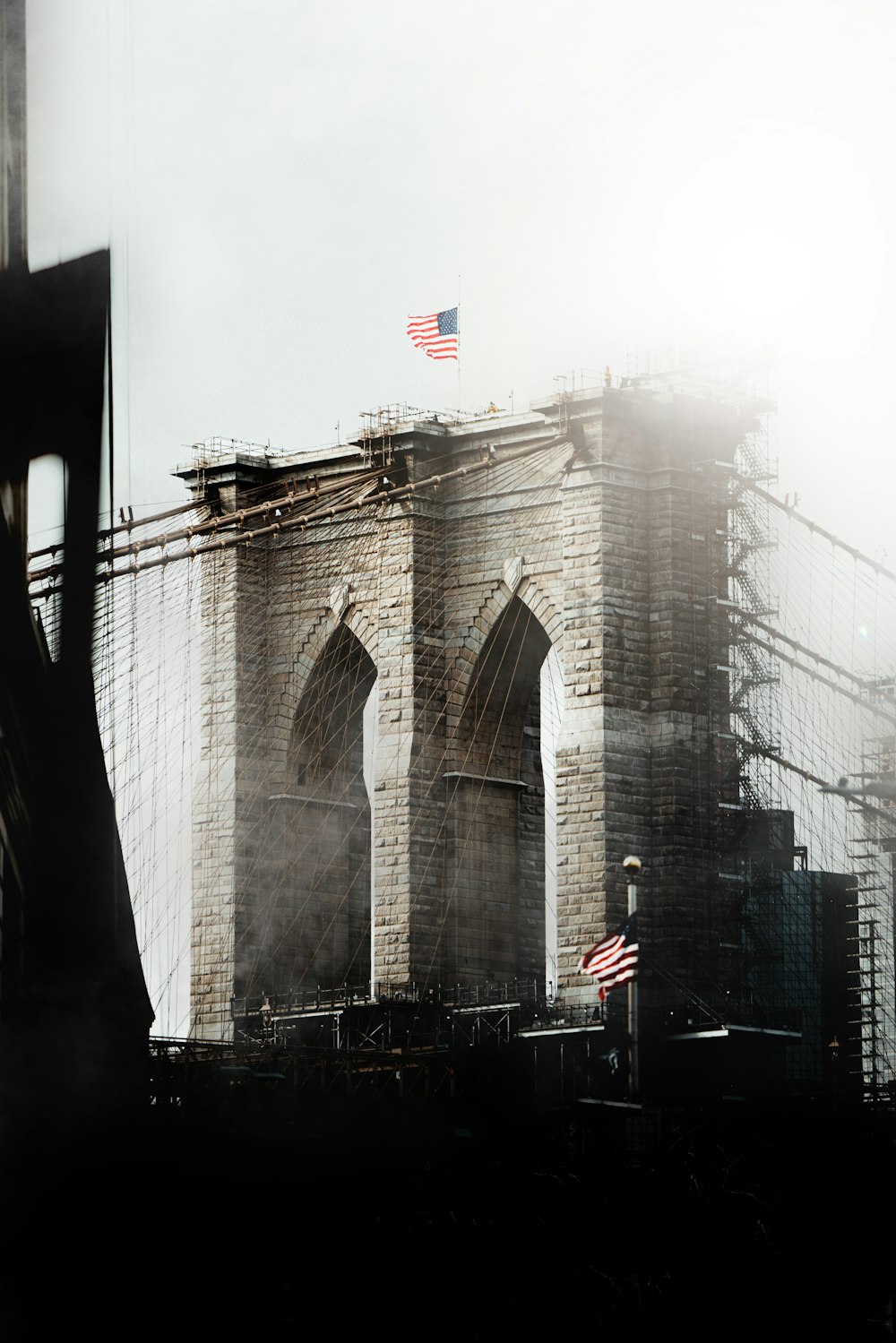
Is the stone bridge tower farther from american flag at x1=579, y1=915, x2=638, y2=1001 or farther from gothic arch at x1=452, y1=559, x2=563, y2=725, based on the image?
american flag at x1=579, y1=915, x2=638, y2=1001

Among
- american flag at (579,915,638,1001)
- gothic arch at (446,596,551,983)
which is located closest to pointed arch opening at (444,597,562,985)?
gothic arch at (446,596,551,983)

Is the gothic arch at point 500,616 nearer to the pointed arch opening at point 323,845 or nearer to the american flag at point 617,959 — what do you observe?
the pointed arch opening at point 323,845

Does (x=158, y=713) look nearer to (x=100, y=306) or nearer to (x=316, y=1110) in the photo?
(x=316, y=1110)

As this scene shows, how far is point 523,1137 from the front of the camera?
166 feet

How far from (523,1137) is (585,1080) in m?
2.13

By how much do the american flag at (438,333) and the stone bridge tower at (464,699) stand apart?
257 centimetres

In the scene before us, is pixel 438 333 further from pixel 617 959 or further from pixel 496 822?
pixel 617 959

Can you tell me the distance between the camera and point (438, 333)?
56.9 m

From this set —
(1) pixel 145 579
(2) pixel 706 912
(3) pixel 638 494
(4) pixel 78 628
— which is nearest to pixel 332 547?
(1) pixel 145 579

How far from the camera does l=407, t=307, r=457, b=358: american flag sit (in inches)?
2235

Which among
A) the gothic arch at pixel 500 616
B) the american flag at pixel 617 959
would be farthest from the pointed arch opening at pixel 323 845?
the american flag at pixel 617 959

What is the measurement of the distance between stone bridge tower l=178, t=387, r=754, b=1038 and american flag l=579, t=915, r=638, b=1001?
12031mm

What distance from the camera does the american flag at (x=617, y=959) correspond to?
128 feet

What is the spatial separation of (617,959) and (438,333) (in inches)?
831
